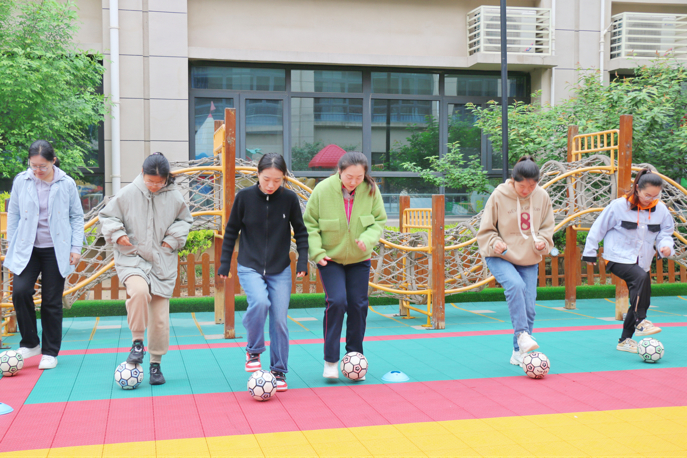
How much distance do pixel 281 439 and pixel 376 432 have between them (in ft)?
1.82

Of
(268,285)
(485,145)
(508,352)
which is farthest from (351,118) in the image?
(268,285)

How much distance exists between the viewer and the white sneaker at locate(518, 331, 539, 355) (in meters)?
4.93

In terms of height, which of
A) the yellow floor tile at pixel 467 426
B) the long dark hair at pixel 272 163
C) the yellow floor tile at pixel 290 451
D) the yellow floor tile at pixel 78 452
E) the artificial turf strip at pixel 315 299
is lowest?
the artificial turf strip at pixel 315 299

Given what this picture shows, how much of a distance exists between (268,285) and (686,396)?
10.1ft

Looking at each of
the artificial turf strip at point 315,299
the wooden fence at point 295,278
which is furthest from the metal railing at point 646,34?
the artificial turf strip at point 315,299

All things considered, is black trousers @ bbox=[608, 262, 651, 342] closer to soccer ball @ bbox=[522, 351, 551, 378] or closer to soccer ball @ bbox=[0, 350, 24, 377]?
soccer ball @ bbox=[522, 351, 551, 378]

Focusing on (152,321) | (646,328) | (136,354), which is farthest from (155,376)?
(646,328)

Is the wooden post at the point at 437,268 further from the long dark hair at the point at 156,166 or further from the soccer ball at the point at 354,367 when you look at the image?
the long dark hair at the point at 156,166

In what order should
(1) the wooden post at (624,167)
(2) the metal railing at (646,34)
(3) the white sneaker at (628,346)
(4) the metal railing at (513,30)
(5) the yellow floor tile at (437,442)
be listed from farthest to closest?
(2) the metal railing at (646,34) → (4) the metal railing at (513,30) → (1) the wooden post at (624,167) → (3) the white sneaker at (628,346) → (5) the yellow floor tile at (437,442)

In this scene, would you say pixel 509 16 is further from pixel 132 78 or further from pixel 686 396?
pixel 686 396

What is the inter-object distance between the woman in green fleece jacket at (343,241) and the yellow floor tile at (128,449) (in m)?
1.71

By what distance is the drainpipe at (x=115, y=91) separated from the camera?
11.1 meters

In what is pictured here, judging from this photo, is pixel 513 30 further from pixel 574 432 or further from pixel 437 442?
pixel 437 442

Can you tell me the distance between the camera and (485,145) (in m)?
13.5
